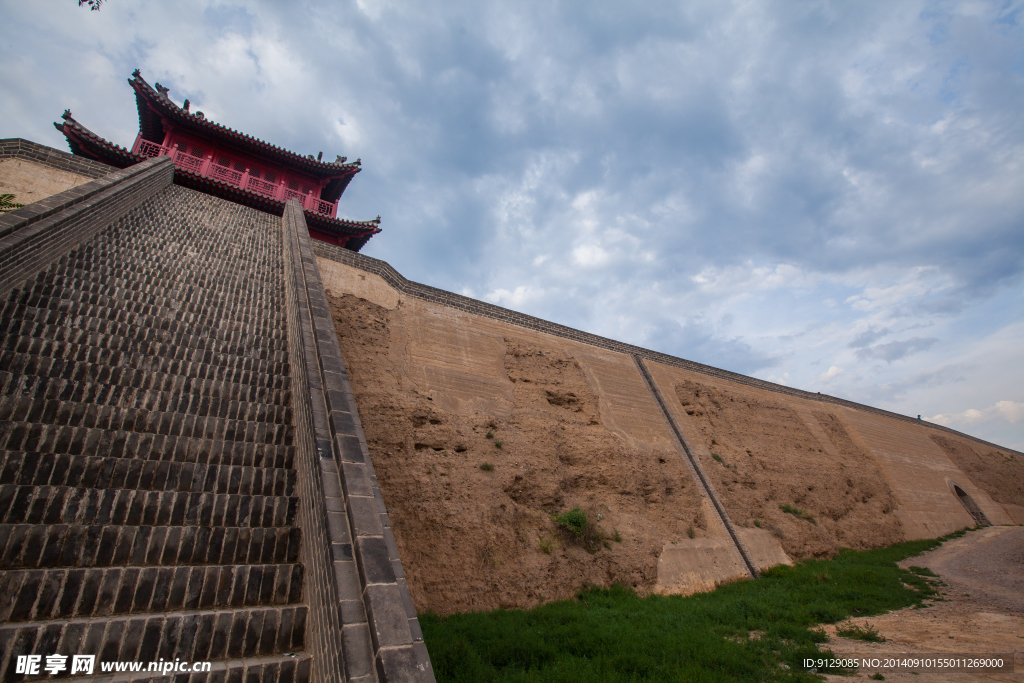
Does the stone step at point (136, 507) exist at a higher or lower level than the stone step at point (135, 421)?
lower

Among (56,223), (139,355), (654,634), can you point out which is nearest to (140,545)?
(139,355)

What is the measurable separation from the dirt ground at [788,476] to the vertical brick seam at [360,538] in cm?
1046

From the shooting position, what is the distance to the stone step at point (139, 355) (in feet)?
12.8

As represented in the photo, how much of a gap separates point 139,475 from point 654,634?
235 inches

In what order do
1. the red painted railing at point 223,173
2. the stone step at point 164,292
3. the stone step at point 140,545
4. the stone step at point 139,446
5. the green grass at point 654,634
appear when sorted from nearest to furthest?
the stone step at point 140,545
the stone step at point 139,446
the green grass at point 654,634
the stone step at point 164,292
the red painted railing at point 223,173

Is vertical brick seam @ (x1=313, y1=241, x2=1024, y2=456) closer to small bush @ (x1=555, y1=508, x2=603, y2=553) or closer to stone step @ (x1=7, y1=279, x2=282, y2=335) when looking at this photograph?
stone step @ (x1=7, y1=279, x2=282, y2=335)

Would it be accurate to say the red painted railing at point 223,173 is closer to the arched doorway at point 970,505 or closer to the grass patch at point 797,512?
the grass patch at point 797,512

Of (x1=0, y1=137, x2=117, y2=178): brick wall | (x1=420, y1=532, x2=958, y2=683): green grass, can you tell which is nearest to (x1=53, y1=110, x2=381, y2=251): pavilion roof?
(x1=0, y1=137, x2=117, y2=178): brick wall

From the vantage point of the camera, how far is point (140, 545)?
9.00ft

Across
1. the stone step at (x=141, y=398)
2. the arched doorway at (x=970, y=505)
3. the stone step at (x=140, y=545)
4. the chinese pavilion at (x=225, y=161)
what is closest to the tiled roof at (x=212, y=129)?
the chinese pavilion at (x=225, y=161)

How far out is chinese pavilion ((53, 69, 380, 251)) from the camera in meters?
11.6

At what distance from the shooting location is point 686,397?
13.4m

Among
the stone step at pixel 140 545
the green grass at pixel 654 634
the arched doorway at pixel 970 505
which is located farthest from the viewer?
the arched doorway at pixel 970 505

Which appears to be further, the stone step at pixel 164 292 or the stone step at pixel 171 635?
the stone step at pixel 164 292
